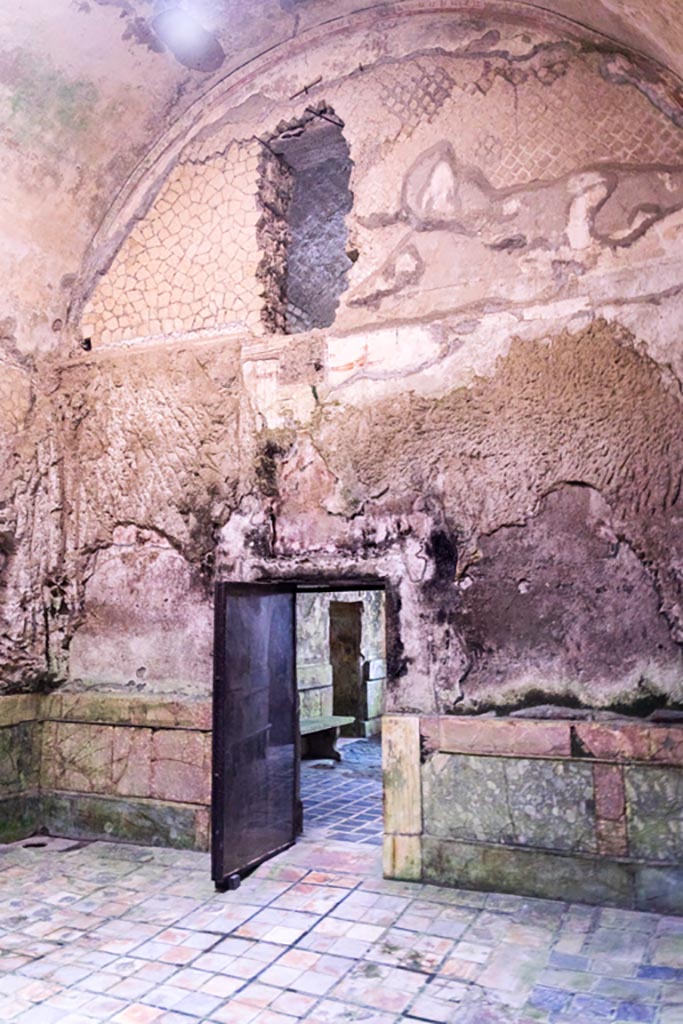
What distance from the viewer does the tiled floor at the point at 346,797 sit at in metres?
5.11

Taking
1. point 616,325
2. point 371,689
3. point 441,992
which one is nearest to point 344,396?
point 616,325

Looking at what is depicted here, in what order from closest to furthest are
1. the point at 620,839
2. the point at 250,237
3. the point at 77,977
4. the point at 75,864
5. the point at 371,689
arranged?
the point at 77,977, the point at 620,839, the point at 75,864, the point at 250,237, the point at 371,689

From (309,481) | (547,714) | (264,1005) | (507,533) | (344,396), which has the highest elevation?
(344,396)

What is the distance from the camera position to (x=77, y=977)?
10.3 feet

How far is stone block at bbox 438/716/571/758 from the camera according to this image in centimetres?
392

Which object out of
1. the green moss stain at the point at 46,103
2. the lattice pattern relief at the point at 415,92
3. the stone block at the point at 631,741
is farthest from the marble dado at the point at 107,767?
the lattice pattern relief at the point at 415,92

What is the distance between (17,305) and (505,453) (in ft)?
10.8

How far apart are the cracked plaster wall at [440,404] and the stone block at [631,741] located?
0.45 feet

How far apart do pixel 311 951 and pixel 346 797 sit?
8.84 ft

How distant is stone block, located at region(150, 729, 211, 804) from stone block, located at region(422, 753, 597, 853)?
134 centimetres

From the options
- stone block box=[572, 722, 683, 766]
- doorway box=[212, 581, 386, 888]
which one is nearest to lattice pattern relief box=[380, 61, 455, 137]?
doorway box=[212, 581, 386, 888]

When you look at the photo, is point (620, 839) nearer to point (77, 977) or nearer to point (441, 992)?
point (441, 992)

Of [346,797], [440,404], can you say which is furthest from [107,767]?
[440,404]

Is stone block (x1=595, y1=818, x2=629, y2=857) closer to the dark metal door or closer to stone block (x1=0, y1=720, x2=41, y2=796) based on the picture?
the dark metal door
